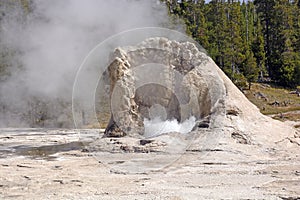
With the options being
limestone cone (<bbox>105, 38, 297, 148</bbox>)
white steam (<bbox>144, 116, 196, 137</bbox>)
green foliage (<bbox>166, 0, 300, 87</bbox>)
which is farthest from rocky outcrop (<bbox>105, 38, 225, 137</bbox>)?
green foliage (<bbox>166, 0, 300, 87</bbox>)

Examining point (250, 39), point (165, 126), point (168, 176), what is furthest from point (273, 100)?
point (168, 176)

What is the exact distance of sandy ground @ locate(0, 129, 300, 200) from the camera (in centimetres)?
814

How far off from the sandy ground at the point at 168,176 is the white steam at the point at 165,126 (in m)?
1.78

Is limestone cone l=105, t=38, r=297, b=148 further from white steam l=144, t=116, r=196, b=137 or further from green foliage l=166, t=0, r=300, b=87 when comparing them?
green foliage l=166, t=0, r=300, b=87

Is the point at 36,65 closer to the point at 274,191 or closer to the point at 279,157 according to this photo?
the point at 279,157

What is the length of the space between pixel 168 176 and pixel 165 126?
550cm

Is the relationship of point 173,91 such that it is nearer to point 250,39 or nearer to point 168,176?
point 168,176

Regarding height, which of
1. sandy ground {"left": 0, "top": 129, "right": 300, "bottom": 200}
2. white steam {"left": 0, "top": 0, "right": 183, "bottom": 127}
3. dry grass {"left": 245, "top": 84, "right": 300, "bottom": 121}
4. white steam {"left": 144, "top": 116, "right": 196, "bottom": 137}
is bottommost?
sandy ground {"left": 0, "top": 129, "right": 300, "bottom": 200}

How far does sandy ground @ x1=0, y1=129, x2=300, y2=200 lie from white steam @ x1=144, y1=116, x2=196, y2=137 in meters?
1.78

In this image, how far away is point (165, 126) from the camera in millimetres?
15227

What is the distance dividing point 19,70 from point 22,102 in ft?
10.4

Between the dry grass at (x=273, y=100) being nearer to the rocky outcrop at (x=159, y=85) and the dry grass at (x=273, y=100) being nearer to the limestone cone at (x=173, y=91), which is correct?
the limestone cone at (x=173, y=91)

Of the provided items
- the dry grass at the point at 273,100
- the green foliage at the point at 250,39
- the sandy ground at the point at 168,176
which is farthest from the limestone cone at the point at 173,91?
the green foliage at the point at 250,39

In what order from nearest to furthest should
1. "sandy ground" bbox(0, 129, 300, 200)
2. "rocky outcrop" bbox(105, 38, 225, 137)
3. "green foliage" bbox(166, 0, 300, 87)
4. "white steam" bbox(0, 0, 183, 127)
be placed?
1. "sandy ground" bbox(0, 129, 300, 200)
2. "rocky outcrop" bbox(105, 38, 225, 137)
3. "white steam" bbox(0, 0, 183, 127)
4. "green foliage" bbox(166, 0, 300, 87)
